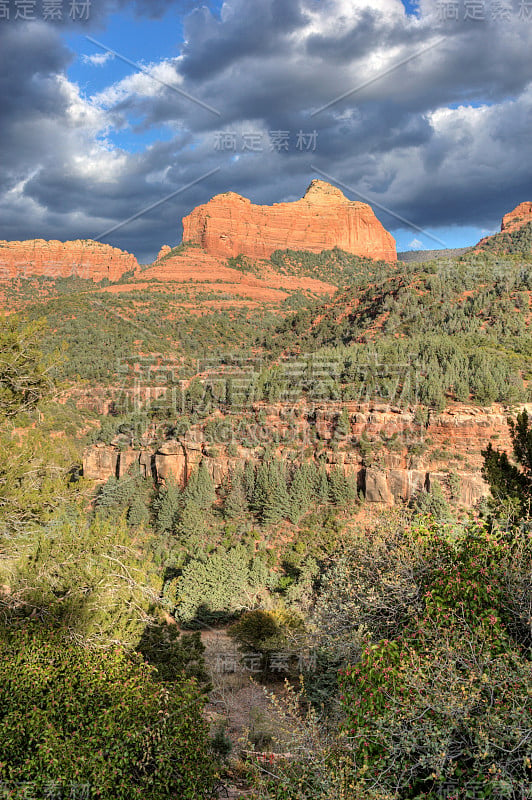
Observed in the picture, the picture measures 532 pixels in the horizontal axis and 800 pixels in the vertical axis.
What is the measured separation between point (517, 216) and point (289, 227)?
47.5m

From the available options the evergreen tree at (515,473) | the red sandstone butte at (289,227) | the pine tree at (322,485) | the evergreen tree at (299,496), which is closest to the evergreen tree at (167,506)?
the evergreen tree at (299,496)

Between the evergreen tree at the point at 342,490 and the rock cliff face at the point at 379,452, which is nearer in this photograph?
the rock cliff face at the point at 379,452

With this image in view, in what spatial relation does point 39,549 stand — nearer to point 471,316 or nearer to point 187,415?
point 187,415

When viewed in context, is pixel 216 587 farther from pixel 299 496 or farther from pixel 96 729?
pixel 96 729

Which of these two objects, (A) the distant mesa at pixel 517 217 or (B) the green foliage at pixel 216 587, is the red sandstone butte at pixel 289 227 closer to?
(A) the distant mesa at pixel 517 217

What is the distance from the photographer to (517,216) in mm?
91500

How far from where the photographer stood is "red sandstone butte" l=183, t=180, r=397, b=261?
336ft

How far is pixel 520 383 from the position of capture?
84.7 feet

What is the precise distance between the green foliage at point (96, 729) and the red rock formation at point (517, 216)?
98350 mm

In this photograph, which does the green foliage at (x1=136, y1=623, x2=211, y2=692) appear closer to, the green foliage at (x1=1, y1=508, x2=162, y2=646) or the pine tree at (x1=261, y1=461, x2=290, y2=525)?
the green foliage at (x1=1, y1=508, x2=162, y2=646)

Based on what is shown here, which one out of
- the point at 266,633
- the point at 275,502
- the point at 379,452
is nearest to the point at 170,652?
the point at 266,633

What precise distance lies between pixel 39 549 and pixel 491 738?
7811 mm

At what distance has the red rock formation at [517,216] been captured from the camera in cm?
8788

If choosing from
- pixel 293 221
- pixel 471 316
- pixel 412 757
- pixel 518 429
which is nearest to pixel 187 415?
pixel 471 316
